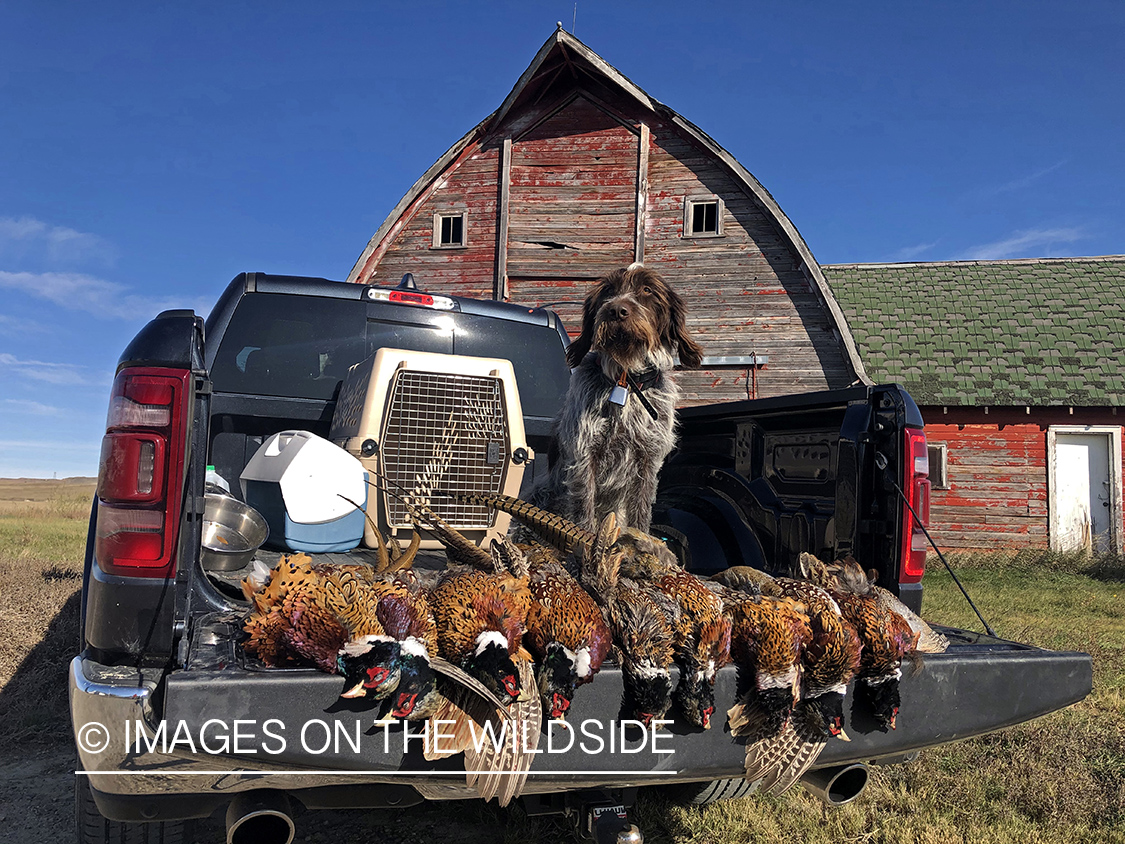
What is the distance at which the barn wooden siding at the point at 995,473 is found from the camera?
13.9 metres

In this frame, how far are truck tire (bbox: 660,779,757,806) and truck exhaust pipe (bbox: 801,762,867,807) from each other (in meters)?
0.48

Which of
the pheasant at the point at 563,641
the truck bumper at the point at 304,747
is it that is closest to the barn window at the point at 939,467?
the truck bumper at the point at 304,747

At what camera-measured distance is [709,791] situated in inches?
115

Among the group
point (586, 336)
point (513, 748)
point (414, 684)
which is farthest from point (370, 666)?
point (586, 336)

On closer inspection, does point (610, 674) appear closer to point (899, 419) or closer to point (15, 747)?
point (899, 419)

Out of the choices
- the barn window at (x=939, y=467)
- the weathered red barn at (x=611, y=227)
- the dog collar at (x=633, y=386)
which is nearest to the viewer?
the dog collar at (x=633, y=386)

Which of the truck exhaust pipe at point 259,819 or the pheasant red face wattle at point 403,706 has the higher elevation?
the pheasant red face wattle at point 403,706

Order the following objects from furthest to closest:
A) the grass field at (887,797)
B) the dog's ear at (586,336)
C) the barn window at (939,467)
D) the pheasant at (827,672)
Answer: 1. the barn window at (939,467)
2. the dog's ear at (586,336)
3. the grass field at (887,797)
4. the pheasant at (827,672)

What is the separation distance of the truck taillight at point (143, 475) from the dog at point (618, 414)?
7.37 feet

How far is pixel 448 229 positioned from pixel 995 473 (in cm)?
1075

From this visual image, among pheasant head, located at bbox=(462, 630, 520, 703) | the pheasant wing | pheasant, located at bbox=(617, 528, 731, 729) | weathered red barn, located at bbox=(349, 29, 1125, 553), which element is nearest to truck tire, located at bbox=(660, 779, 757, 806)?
pheasant, located at bbox=(617, 528, 731, 729)

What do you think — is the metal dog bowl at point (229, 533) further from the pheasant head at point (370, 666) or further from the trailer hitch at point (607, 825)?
the trailer hitch at point (607, 825)

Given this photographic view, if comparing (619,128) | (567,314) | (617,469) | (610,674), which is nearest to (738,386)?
(567,314)

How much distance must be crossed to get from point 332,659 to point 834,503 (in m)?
1.98
